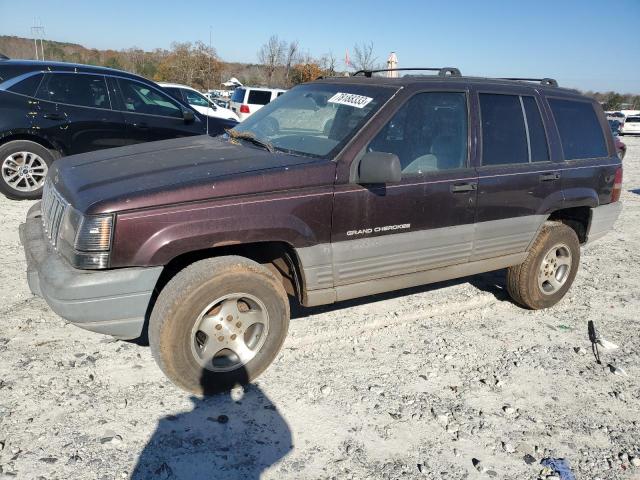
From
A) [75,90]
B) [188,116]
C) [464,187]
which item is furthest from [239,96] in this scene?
[464,187]

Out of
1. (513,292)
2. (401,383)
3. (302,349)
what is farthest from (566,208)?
(302,349)

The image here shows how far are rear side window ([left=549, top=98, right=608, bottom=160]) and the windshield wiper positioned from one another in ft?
8.23

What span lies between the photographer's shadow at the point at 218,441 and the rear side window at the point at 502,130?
245cm

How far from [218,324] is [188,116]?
5539 millimetres

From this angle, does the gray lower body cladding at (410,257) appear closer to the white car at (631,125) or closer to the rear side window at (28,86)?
the rear side window at (28,86)

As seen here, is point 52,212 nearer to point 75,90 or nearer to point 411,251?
point 411,251

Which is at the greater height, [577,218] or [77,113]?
[77,113]

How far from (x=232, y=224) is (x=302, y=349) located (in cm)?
128

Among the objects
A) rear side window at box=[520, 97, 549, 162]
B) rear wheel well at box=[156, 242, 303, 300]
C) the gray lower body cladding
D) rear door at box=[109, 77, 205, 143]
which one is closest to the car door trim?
the gray lower body cladding

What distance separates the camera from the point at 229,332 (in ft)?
10.5

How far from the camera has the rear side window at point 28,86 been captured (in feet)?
23.1

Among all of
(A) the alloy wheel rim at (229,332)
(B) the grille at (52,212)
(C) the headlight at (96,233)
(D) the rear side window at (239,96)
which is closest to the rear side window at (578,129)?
(A) the alloy wheel rim at (229,332)

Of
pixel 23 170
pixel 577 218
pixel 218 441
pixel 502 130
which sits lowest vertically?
pixel 218 441

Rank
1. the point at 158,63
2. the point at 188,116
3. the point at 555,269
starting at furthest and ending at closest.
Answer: the point at 158,63 < the point at 188,116 < the point at 555,269
